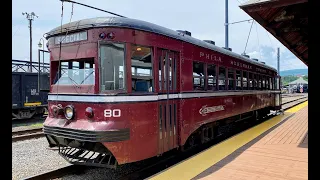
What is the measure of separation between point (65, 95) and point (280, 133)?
5947 millimetres

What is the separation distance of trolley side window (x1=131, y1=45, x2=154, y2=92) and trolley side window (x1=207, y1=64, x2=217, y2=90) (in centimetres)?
259

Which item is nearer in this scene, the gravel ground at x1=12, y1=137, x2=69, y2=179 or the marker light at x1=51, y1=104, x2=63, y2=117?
the marker light at x1=51, y1=104, x2=63, y2=117

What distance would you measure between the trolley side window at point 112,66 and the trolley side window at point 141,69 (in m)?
0.23

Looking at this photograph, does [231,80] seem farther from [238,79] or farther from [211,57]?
[211,57]

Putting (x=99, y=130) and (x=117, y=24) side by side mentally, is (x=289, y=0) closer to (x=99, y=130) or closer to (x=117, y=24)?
(x=117, y=24)

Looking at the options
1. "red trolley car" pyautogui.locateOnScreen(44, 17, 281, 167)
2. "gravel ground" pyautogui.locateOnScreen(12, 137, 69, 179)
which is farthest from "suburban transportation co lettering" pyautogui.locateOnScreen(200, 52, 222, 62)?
"gravel ground" pyautogui.locateOnScreen(12, 137, 69, 179)

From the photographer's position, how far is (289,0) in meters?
3.96

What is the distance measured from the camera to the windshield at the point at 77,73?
4.97 metres

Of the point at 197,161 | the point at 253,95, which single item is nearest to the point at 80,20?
the point at 197,161

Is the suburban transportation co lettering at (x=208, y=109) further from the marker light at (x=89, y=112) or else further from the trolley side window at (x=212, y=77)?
the marker light at (x=89, y=112)

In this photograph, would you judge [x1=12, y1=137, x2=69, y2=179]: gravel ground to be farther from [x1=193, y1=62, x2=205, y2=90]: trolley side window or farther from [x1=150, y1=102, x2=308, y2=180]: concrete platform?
[x1=193, y1=62, x2=205, y2=90]: trolley side window

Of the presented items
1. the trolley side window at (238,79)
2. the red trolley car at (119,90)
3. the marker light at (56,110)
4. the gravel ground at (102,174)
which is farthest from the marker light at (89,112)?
the trolley side window at (238,79)

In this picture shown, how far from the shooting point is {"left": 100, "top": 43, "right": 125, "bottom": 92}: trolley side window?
187 inches
